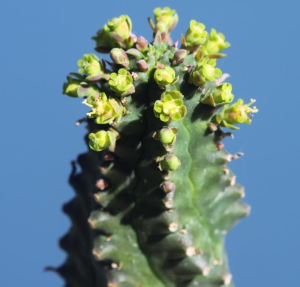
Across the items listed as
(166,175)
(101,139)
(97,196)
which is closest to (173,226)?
(166,175)

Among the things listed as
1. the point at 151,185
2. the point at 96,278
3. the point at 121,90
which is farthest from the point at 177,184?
the point at 96,278

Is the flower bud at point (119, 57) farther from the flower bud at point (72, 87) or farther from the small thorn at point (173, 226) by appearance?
the small thorn at point (173, 226)

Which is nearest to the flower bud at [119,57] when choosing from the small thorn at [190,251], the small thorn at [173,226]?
the small thorn at [173,226]

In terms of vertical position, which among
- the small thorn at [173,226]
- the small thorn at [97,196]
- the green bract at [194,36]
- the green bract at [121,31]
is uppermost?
the green bract at [121,31]

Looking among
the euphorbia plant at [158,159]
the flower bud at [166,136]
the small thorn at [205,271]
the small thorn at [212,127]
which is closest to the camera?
the flower bud at [166,136]

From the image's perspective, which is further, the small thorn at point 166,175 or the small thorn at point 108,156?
the small thorn at point 108,156

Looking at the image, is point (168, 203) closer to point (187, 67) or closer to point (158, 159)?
point (158, 159)

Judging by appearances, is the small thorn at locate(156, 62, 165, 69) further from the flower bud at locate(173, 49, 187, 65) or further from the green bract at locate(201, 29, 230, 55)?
the green bract at locate(201, 29, 230, 55)

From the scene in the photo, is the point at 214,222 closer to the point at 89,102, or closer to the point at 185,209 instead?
the point at 185,209
